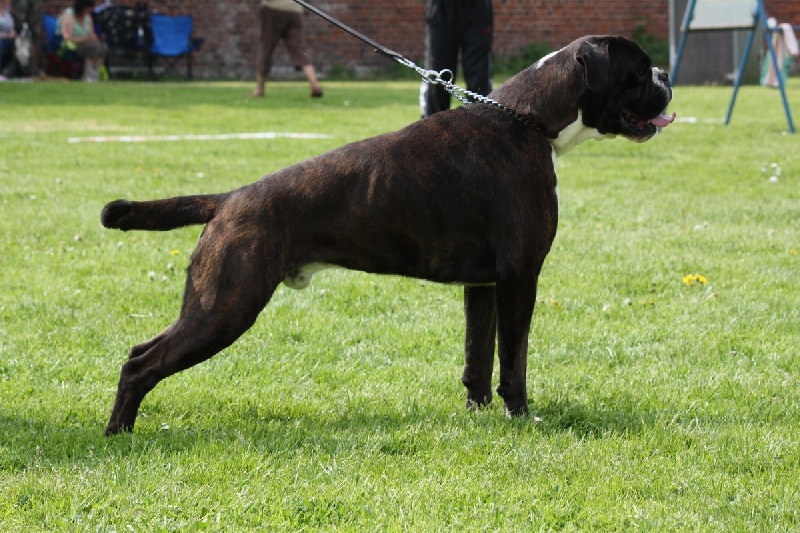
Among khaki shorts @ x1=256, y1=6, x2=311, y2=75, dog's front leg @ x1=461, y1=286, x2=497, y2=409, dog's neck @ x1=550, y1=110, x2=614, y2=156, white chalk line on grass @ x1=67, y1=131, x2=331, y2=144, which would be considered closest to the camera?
dog's neck @ x1=550, y1=110, x2=614, y2=156

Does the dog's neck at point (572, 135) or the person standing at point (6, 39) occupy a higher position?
the dog's neck at point (572, 135)

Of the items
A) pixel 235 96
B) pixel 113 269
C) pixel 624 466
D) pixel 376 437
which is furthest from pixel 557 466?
pixel 235 96

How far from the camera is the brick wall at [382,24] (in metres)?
25.2

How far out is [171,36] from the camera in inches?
962

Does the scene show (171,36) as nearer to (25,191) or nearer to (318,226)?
(25,191)

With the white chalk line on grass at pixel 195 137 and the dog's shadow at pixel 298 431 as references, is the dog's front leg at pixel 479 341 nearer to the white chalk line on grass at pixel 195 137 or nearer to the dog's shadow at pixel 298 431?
the dog's shadow at pixel 298 431

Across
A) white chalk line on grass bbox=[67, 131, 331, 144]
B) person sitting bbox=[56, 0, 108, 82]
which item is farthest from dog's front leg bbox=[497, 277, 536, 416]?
person sitting bbox=[56, 0, 108, 82]

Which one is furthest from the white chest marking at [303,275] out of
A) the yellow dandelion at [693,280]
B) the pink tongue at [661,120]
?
the yellow dandelion at [693,280]

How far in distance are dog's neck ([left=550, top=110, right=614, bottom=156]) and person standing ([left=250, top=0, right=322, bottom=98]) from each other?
14.1 m

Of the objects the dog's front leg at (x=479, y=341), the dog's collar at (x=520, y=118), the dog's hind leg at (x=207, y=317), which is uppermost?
the dog's collar at (x=520, y=118)

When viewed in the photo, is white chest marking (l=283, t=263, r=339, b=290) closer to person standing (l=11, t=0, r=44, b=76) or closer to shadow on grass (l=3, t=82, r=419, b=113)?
shadow on grass (l=3, t=82, r=419, b=113)

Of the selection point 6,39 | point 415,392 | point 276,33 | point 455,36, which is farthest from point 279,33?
point 415,392

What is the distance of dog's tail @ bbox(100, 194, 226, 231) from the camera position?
398 cm

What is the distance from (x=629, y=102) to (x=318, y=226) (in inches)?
53.6
